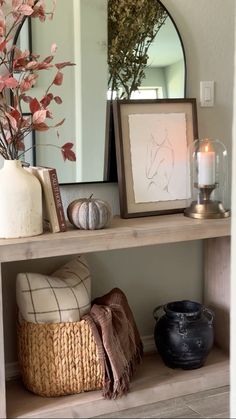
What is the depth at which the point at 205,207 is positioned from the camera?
2326 millimetres

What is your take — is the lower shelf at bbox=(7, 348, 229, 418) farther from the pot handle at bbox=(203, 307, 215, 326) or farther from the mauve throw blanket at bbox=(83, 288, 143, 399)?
the pot handle at bbox=(203, 307, 215, 326)

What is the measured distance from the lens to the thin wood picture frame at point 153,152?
2322 millimetres

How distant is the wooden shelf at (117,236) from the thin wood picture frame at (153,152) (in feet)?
0.29

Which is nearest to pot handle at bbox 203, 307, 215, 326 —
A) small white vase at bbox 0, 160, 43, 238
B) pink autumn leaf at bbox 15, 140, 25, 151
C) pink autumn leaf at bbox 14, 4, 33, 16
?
small white vase at bbox 0, 160, 43, 238

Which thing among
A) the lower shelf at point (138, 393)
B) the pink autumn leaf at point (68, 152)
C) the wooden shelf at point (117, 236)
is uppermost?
the pink autumn leaf at point (68, 152)

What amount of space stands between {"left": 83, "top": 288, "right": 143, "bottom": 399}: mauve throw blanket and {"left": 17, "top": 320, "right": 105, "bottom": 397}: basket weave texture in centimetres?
3

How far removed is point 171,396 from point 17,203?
97cm

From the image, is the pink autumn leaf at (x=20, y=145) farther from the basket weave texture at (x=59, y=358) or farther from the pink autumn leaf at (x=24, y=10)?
the basket weave texture at (x=59, y=358)

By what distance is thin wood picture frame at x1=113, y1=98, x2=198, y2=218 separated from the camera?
232 cm

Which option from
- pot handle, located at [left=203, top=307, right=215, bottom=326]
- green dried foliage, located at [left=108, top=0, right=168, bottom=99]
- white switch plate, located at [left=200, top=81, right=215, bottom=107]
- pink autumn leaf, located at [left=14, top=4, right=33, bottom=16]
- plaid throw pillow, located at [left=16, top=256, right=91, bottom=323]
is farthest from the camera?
white switch plate, located at [left=200, top=81, right=215, bottom=107]

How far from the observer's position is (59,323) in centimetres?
207

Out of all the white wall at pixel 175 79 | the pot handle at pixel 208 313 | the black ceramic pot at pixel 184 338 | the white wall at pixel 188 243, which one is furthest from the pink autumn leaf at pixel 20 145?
the pot handle at pixel 208 313

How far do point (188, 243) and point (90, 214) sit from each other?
0.71 meters

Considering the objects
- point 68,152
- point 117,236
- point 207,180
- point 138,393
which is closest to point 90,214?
point 117,236
